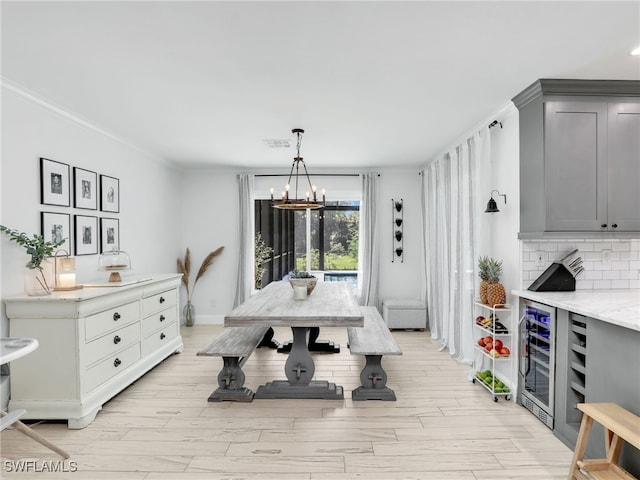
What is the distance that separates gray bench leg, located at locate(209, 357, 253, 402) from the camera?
3.09 meters

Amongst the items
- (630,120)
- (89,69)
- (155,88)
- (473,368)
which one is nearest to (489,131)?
(630,120)

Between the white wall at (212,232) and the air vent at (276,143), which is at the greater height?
the air vent at (276,143)

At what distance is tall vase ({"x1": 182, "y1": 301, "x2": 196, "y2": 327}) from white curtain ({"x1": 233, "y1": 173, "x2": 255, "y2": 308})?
2.20 feet

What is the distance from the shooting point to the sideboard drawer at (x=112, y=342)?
2.80 m

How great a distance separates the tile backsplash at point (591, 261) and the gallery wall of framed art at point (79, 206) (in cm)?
396

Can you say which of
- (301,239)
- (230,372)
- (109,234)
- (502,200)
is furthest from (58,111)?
(502,200)

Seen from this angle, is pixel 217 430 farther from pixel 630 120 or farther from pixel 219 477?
pixel 630 120

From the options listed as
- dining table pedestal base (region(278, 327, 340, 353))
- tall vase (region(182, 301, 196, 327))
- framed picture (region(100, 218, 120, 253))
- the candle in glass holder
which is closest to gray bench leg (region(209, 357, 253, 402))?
dining table pedestal base (region(278, 327, 340, 353))

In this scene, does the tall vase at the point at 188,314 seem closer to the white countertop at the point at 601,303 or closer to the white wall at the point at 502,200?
the white wall at the point at 502,200

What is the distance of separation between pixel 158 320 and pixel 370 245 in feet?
10.8

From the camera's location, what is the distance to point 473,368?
3758 millimetres

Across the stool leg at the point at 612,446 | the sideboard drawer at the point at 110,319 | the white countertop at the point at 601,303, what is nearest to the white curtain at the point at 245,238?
the sideboard drawer at the point at 110,319

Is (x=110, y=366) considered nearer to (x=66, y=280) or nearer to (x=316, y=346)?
(x=66, y=280)

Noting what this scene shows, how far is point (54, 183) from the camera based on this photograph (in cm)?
319
